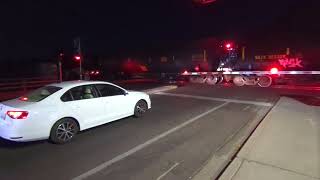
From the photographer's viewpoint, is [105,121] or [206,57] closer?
[105,121]

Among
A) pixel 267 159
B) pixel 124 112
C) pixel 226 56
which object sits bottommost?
pixel 267 159

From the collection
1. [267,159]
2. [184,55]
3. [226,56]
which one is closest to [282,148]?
[267,159]

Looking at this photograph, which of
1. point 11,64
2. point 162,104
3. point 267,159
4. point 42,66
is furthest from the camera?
point 11,64

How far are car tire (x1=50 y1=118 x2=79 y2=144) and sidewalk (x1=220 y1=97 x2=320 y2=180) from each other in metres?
3.82

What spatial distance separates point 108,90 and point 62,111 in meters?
1.72

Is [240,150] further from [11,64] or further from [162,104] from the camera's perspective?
[11,64]

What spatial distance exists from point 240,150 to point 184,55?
548 inches

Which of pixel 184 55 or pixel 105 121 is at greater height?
pixel 184 55

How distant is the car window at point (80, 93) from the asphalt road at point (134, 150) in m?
0.97

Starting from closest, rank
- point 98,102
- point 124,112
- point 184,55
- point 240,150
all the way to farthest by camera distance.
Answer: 1. point 240,150
2. point 98,102
3. point 124,112
4. point 184,55

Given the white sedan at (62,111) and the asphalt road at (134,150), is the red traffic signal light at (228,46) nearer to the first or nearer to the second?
the asphalt road at (134,150)

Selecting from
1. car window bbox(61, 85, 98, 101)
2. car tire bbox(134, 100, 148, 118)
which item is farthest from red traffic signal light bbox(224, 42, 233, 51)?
car window bbox(61, 85, 98, 101)

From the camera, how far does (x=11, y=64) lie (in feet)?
90.8

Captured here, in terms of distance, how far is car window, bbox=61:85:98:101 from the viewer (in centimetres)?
655
